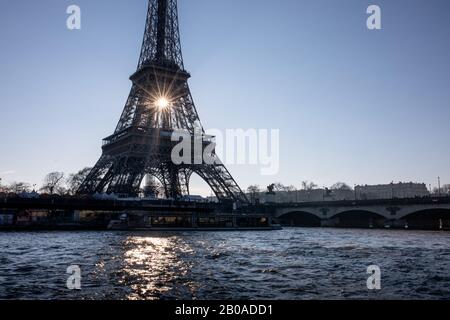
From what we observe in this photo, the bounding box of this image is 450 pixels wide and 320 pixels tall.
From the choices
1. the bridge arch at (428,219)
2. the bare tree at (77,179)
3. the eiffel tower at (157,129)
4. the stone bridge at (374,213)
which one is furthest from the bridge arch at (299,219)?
the bare tree at (77,179)

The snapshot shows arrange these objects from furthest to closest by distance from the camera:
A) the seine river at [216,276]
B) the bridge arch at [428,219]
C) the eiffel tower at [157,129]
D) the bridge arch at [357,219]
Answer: the bridge arch at [357,219], the bridge arch at [428,219], the eiffel tower at [157,129], the seine river at [216,276]

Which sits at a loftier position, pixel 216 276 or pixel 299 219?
pixel 216 276

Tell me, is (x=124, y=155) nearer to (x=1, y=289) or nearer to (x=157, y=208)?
(x=157, y=208)

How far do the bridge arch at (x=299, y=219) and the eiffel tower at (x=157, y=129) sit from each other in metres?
41.4

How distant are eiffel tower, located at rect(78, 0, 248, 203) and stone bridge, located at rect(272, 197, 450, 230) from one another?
32439mm

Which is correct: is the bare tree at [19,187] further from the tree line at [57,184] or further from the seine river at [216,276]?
the seine river at [216,276]

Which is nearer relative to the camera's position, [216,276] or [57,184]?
[216,276]

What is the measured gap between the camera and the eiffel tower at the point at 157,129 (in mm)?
82500

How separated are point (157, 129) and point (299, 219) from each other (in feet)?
227

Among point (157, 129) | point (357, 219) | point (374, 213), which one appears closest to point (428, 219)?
point (374, 213)

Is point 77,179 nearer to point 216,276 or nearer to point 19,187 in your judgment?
point 19,187

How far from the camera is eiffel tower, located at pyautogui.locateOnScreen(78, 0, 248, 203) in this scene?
8250 cm

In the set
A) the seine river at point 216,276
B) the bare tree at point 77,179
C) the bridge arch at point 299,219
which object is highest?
the bare tree at point 77,179

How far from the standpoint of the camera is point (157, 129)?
86688 mm
